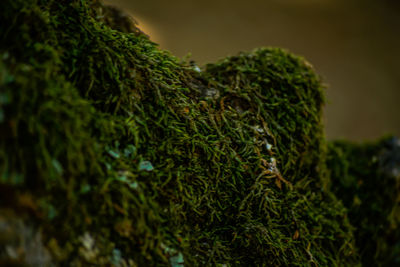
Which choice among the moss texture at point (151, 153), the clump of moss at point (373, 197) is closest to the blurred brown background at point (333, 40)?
the clump of moss at point (373, 197)

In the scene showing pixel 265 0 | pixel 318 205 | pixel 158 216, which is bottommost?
pixel 158 216

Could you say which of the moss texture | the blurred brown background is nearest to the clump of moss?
the moss texture

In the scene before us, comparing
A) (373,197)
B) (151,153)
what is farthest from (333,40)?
(151,153)

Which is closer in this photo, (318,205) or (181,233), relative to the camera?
(181,233)

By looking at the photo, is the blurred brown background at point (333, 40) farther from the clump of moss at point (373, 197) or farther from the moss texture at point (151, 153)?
the moss texture at point (151, 153)

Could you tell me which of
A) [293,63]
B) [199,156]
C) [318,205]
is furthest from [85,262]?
[293,63]

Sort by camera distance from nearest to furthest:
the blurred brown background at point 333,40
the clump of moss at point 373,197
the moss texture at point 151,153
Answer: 1. the moss texture at point 151,153
2. the clump of moss at point 373,197
3. the blurred brown background at point 333,40

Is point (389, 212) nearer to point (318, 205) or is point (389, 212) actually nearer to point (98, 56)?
point (318, 205)
